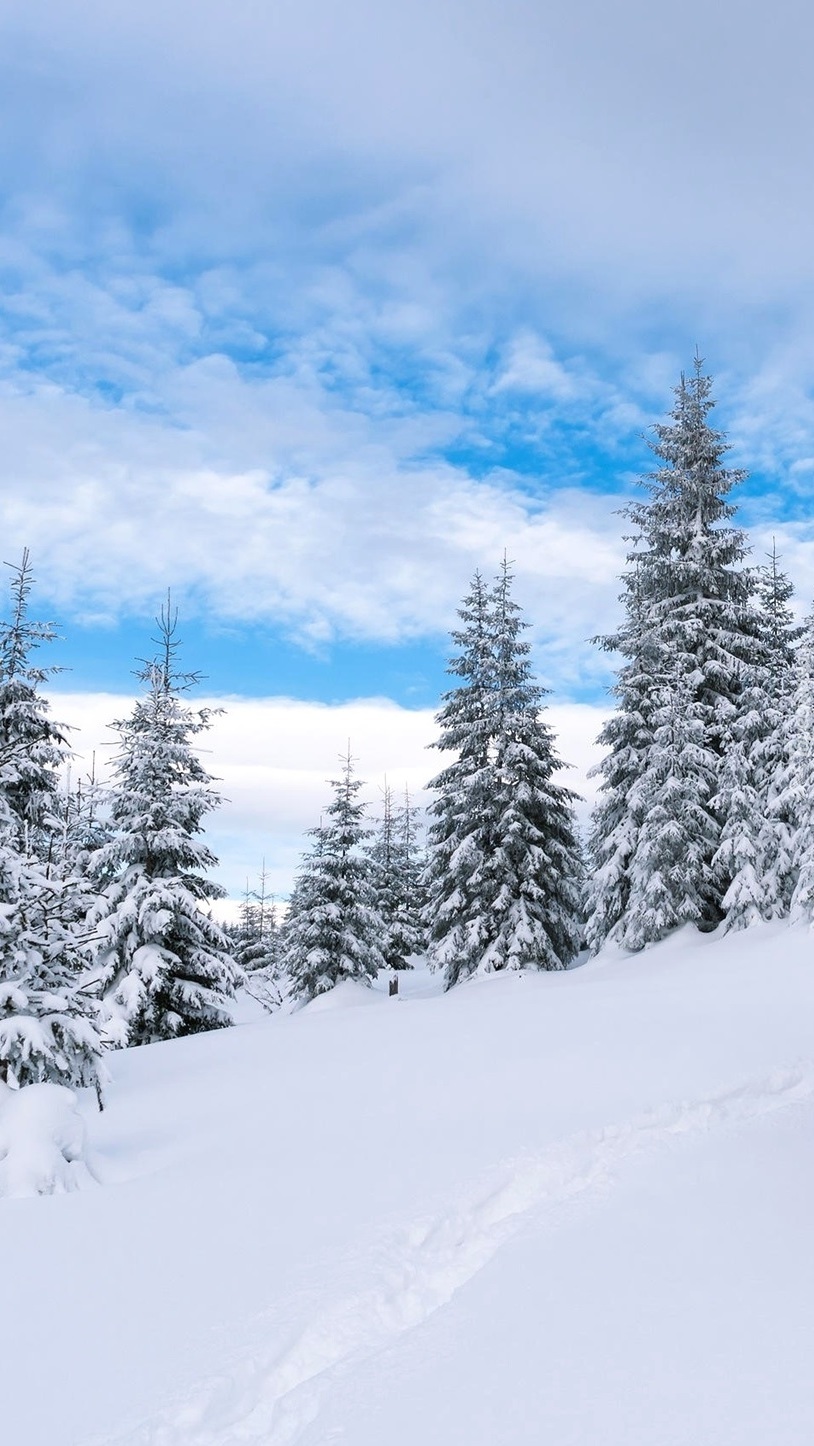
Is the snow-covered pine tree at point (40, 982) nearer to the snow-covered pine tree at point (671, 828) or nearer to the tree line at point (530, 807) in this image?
the tree line at point (530, 807)

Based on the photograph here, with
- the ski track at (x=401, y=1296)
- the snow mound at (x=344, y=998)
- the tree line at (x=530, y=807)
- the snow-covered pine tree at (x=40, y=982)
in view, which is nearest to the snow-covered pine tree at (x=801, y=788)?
the tree line at (x=530, y=807)

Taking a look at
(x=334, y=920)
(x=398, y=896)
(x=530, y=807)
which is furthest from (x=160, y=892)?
(x=398, y=896)

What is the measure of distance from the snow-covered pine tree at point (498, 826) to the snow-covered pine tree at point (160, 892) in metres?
6.74

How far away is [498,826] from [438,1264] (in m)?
17.2

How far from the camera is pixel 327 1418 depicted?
374cm

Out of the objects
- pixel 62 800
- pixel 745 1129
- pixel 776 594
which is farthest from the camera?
pixel 776 594

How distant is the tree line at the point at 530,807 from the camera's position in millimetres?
17703

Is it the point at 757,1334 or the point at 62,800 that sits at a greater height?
the point at 62,800

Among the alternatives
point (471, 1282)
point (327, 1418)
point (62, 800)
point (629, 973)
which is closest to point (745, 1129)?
point (471, 1282)

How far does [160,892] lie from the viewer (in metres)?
17.2

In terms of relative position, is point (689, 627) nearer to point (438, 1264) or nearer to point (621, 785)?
point (621, 785)

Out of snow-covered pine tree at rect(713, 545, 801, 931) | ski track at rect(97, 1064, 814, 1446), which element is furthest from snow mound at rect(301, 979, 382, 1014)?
ski track at rect(97, 1064, 814, 1446)

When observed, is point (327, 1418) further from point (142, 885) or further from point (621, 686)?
point (621, 686)

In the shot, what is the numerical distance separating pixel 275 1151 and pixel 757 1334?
460 cm
